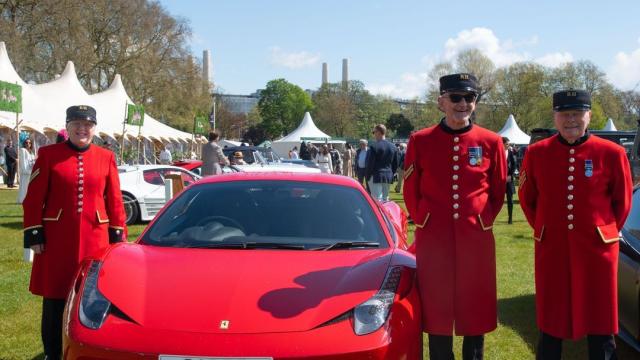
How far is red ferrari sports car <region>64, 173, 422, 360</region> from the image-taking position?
277 cm

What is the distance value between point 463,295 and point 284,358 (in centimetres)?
110

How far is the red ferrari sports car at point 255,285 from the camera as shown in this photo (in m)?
2.77

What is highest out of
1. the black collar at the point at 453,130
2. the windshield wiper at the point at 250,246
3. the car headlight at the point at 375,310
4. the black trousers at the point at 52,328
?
the black collar at the point at 453,130

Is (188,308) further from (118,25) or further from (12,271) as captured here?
(118,25)

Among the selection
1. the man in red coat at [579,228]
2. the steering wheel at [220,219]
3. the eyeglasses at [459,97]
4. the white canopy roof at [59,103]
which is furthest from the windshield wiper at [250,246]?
the white canopy roof at [59,103]

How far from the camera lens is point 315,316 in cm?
292

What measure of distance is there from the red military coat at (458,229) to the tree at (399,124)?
94397 millimetres

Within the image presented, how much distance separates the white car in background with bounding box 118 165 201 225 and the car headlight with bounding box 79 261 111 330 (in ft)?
27.6

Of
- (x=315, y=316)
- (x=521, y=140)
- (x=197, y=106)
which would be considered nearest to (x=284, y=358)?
(x=315, y=316)

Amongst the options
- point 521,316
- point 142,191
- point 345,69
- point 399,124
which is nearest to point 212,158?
point 142,191

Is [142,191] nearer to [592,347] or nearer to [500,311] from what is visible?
[500,311]

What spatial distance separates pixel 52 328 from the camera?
391cm

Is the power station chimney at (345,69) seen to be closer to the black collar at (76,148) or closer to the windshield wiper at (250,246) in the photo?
the black collar at (76,148)

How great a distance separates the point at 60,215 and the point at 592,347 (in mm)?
3247
